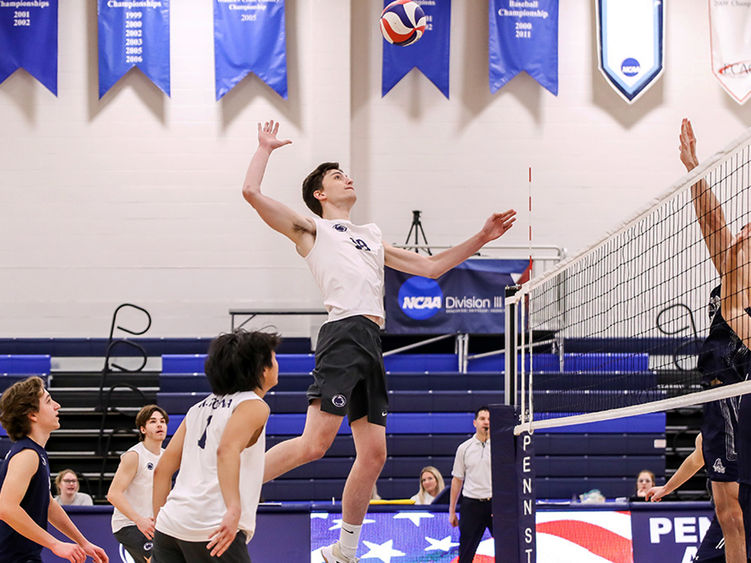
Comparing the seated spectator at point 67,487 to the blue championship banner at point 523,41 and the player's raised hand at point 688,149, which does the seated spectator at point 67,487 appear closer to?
the player's raised hand at point 688,149

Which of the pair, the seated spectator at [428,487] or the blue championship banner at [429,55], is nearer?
the seated spectator at [428,487]

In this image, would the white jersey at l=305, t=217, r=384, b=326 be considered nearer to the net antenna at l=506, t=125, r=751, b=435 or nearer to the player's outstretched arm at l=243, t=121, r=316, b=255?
the player's outstretched arm at l=243, t=121, r=316, b=255

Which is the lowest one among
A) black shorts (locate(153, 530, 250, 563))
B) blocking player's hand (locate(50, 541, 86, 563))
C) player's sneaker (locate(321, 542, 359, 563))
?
player's sneaker (locate(321, 542, 359, 563))

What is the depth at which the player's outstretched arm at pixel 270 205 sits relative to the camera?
4730 mm

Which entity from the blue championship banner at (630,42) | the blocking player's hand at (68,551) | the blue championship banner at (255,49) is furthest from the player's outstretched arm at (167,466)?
the blue championship banner at (630,42)

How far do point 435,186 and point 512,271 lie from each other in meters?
2.48

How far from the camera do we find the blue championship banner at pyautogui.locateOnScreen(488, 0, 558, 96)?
1496 centimetres

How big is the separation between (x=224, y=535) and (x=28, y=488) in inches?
66.8

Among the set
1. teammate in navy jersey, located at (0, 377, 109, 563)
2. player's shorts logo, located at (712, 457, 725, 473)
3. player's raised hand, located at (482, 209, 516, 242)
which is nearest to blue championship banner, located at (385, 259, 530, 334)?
player's shorts logo, located at (712, 457, 725, 473)

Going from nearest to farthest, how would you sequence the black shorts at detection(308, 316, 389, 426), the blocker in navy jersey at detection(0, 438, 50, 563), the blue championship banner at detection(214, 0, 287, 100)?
the blocker in navy jersey at detection(0, 438, 50, 563)
the black shorts at detection(308, 316, 389, 426)
the blue championship banner at detection(214, 0, 287, 100)

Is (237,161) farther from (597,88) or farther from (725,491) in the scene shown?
(725,491)

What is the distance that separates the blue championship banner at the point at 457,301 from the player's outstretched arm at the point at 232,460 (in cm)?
953

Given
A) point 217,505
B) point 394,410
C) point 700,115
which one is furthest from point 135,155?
point 217,505

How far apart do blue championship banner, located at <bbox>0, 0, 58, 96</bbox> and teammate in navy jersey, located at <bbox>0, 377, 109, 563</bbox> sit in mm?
11073
